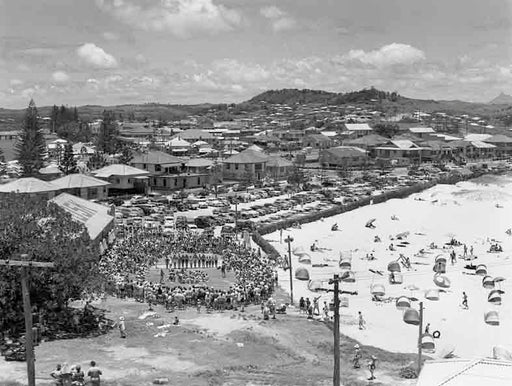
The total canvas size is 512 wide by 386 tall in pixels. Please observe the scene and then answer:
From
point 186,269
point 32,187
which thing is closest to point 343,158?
point 32,187

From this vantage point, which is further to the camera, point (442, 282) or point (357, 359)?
point (442, 282)

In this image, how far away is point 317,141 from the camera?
114 metres

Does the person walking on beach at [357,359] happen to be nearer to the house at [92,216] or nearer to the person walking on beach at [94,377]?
the person walking on beach at [94,377]

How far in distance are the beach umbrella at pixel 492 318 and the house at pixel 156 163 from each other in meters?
47.9

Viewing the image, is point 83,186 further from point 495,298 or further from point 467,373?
point 467,373

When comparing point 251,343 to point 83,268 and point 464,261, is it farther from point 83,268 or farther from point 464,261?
point 464,261

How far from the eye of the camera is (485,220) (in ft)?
177

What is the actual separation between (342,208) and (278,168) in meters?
23.8

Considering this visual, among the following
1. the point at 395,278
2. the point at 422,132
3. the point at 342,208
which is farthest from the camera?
the point at 422,132

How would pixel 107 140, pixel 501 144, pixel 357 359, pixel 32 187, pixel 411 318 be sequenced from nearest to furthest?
pixel 357 359, pixel 411 318, pixel 32 187, pixel 107 140, pixel 501 144

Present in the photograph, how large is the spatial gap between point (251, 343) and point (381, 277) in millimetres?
14849

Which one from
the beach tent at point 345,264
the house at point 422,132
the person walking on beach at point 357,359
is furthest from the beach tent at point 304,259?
the house at point 422,132

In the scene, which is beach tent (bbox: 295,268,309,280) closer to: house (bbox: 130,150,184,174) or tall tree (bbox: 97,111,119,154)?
house (bbox: 130,150,184,174)

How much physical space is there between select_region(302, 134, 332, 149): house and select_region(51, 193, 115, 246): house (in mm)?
76733
